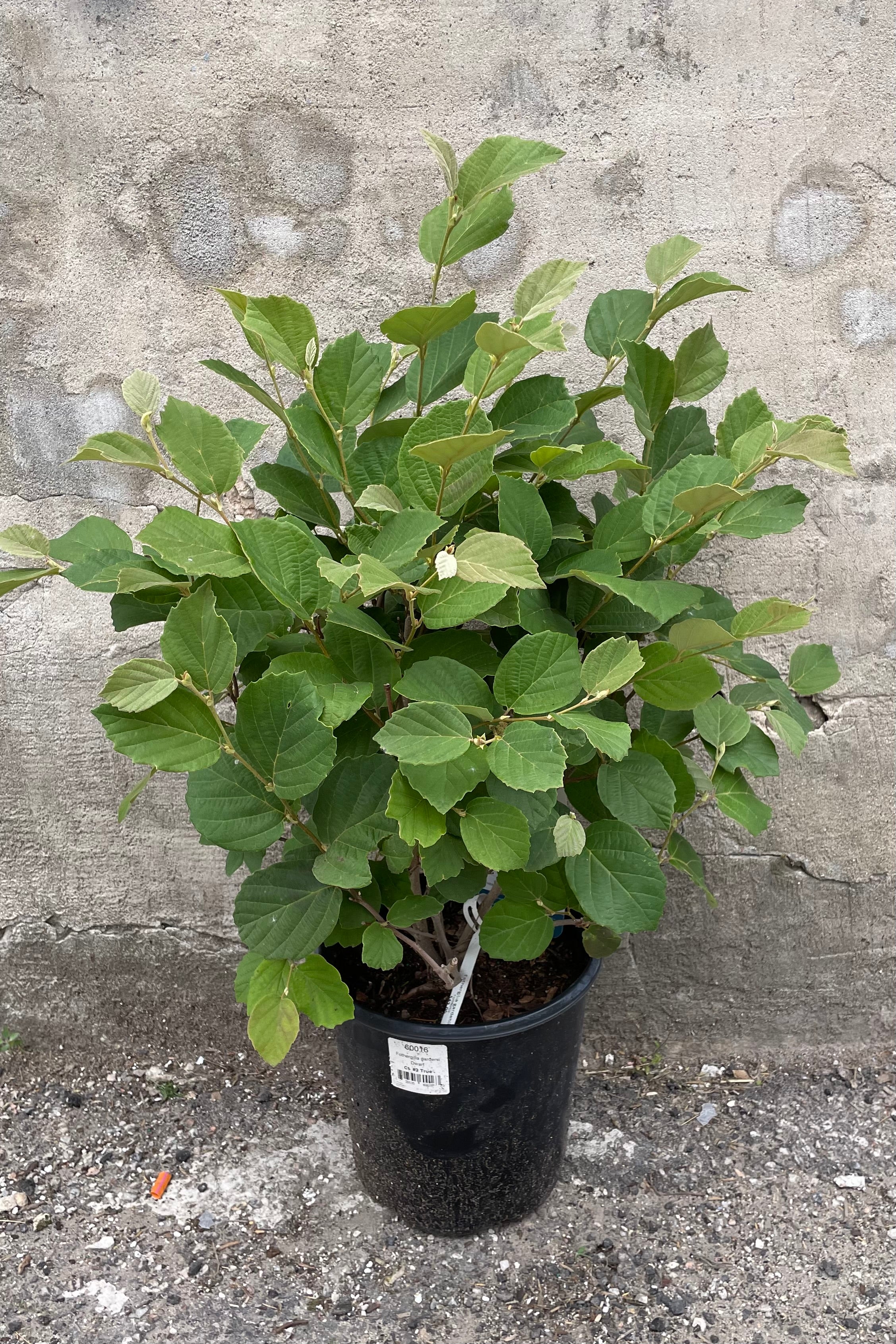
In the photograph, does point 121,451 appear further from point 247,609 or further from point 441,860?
point 441,860

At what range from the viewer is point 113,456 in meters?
1.04

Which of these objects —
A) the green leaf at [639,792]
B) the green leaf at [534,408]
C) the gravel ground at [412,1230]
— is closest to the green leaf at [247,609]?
the green leaf at [534,408]

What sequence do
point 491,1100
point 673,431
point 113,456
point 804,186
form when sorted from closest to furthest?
point 113,456
point 673,431
point 491,1100
point 804,186

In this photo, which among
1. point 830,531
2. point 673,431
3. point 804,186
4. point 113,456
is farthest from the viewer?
point 830,531

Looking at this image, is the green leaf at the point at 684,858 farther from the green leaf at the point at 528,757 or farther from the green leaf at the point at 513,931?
the green leaf at the point at 528,757

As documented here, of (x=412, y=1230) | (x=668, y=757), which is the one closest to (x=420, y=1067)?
(x=412, y=1230)

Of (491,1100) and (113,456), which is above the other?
(113,456)

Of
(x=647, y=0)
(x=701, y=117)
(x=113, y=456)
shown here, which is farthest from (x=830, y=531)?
(x=113, y=456)

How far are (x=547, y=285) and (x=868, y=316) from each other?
31.6 inches

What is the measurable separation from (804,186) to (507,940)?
127 cm

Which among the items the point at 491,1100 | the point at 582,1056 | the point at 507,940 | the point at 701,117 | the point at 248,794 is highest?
the point at 701,117

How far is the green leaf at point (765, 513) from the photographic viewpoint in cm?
117

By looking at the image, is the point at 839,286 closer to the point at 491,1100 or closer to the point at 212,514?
the point at 212,514

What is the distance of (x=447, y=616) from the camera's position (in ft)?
3.25
